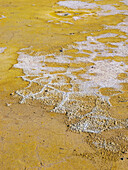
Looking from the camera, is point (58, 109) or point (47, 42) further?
point (47, 42)

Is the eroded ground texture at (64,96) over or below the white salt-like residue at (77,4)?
below

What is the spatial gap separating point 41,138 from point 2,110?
0.73 m

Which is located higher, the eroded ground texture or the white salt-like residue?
the white salt-like residue

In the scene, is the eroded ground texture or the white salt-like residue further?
the white salt-like residue

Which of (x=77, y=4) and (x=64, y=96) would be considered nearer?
(x=64, y=96)

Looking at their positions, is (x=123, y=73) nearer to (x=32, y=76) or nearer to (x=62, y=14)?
(x=32, y=76)

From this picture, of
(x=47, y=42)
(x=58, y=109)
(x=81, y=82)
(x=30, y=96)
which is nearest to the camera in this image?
(x=58, y=109)

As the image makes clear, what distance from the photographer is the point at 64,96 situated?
2.95m

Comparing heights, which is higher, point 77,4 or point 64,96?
point 77,4

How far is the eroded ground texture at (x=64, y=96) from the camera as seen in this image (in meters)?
2.11

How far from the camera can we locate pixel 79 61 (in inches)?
158

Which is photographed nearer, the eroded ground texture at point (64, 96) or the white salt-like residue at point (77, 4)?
the eroded ground texture at point (64, 96)

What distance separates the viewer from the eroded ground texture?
2113 mm

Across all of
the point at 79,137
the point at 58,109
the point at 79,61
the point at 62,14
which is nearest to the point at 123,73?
→ the point at 79,61
